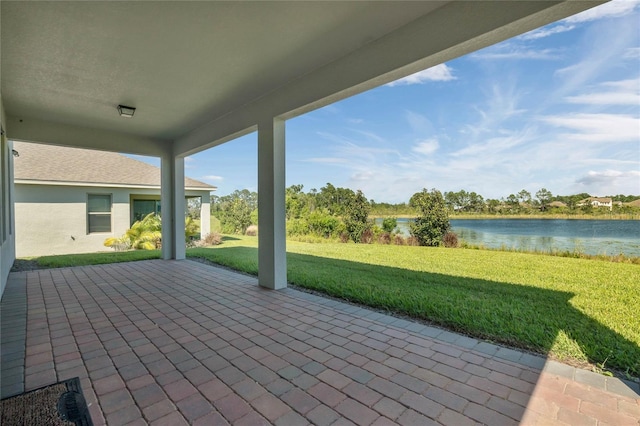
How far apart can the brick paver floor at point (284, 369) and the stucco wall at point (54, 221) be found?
732 centimetres

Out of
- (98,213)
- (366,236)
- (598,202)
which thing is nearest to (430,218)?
(366,236)

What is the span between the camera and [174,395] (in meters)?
1.92

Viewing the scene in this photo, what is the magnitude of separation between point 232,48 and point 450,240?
904 cm

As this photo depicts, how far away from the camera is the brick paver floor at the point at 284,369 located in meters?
1.74

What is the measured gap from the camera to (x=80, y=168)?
10570 millimetres

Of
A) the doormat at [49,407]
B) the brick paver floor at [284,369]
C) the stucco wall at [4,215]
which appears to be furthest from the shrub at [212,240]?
the doormat at [49,407]

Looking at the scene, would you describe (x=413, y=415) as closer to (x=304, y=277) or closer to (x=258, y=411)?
(x=258, y=411)

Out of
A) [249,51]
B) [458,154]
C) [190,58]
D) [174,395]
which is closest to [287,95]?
[249,51]

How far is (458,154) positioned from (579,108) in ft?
16.8

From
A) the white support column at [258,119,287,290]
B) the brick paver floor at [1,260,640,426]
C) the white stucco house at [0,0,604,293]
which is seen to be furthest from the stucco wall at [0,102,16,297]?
the white support column at [258,119,287,290]

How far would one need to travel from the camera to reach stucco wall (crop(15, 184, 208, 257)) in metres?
9.05

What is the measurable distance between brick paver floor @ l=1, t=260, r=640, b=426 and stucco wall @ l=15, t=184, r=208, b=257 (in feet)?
24.0

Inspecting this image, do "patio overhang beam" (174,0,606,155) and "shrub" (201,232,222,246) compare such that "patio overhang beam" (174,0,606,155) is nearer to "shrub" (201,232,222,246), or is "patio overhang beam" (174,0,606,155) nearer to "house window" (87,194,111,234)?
"shrub" (201,232,222,246)

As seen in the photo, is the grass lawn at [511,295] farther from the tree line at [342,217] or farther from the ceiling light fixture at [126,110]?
the ceiling light fixture at [126,110]
